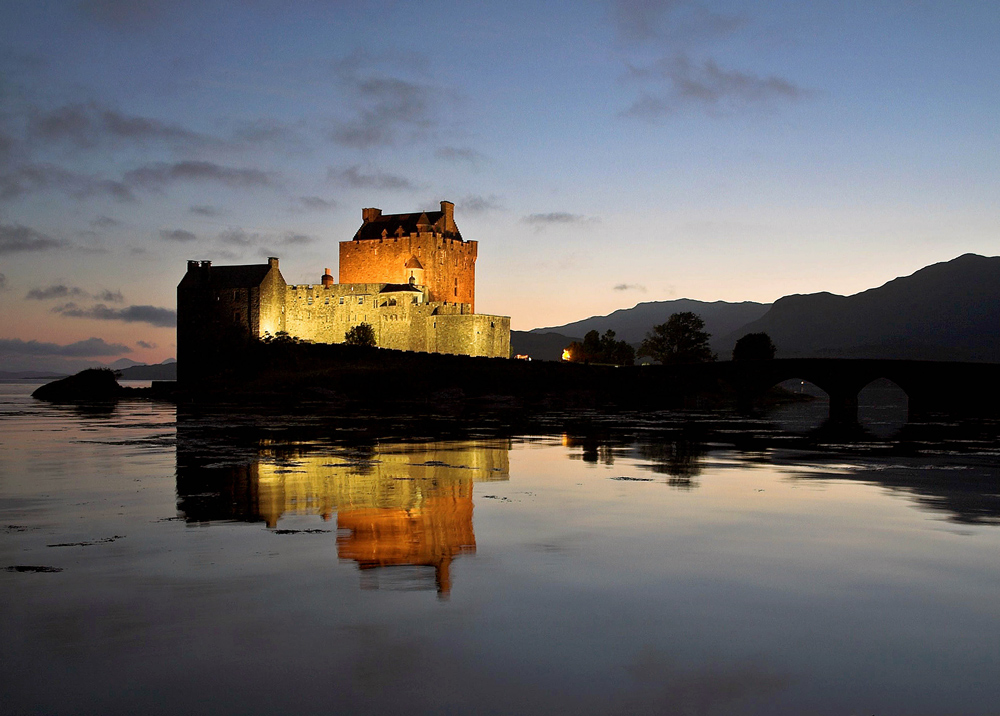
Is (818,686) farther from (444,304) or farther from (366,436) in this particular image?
(444,304)

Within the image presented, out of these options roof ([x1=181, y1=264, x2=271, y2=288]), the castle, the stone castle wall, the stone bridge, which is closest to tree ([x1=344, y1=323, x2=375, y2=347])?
the castle

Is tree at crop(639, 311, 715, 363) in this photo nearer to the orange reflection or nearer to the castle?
the castle

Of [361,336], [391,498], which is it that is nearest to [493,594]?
[391,498]

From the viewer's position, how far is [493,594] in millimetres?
8078

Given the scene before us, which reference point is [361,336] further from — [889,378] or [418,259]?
[889,378]

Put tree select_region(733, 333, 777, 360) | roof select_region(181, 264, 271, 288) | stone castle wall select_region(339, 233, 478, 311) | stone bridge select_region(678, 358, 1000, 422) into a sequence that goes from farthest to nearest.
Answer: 1. tree select_region(733, 333, 777, 360)
2. stone castle wall select_region(339, 233, 478, 311)
3. roof select_region(181, 264, 271, 288)
4. stone bridge select_region(678, 358, 1000, 422)

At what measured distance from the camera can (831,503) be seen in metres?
14.7

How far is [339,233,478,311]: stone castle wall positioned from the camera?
87.2 m

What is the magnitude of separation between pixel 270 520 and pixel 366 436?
16733mm

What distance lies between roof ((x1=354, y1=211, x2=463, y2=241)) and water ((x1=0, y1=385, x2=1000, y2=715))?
72890mm

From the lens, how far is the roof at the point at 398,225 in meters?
88.9

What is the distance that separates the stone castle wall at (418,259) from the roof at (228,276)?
512 inches

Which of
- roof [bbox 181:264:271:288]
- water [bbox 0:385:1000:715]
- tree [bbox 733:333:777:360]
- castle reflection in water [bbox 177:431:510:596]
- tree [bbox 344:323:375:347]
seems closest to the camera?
water [bbox 0:385:1000:715]

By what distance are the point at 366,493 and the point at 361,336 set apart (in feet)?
207
